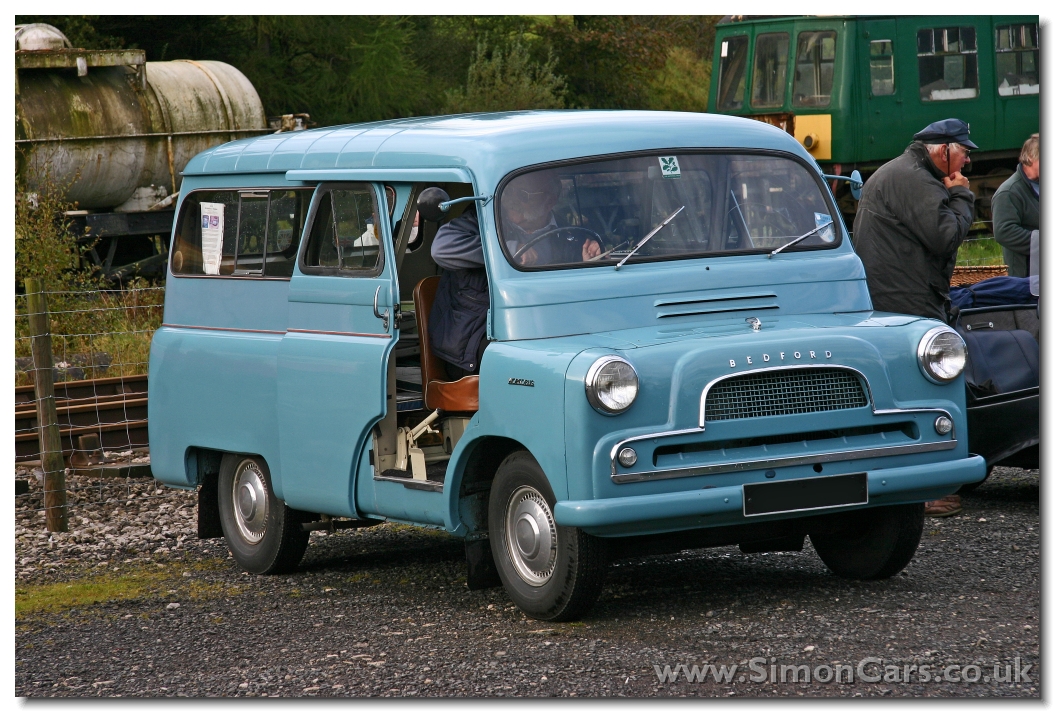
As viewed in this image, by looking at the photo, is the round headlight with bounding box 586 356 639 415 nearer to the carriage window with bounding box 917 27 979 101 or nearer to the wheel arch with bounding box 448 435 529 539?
the wheel arch with bounding box 448 435 529 539

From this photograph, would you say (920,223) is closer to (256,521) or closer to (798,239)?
(798,239)

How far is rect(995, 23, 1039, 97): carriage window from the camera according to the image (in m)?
21.3

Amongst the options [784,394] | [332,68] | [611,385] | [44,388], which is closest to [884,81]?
[44,388]

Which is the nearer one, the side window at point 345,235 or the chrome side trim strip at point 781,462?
the chrome side trim strip at point 781,462

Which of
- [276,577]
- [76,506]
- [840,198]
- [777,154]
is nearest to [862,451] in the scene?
[777,154]

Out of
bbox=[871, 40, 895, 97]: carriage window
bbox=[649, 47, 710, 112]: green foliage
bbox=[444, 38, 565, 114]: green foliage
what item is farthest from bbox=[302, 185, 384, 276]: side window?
bbox=[649, 47, 710, 112]: green foliage

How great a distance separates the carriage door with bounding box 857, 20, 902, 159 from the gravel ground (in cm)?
1274

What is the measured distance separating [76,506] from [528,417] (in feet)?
16.6

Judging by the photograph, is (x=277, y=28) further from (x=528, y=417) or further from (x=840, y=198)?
(x=528, y=417)

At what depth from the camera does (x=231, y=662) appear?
19.3ft

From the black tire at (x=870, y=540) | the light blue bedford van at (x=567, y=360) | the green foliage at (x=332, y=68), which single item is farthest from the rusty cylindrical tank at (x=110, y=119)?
the black tire at (x=870, y=540)

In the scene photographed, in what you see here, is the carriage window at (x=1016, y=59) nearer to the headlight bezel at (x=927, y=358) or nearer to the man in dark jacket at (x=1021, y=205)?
the man in dark jacket at (x=1021, y=205)

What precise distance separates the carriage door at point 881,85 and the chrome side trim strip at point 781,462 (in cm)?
1521

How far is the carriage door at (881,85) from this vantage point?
20.4 m
